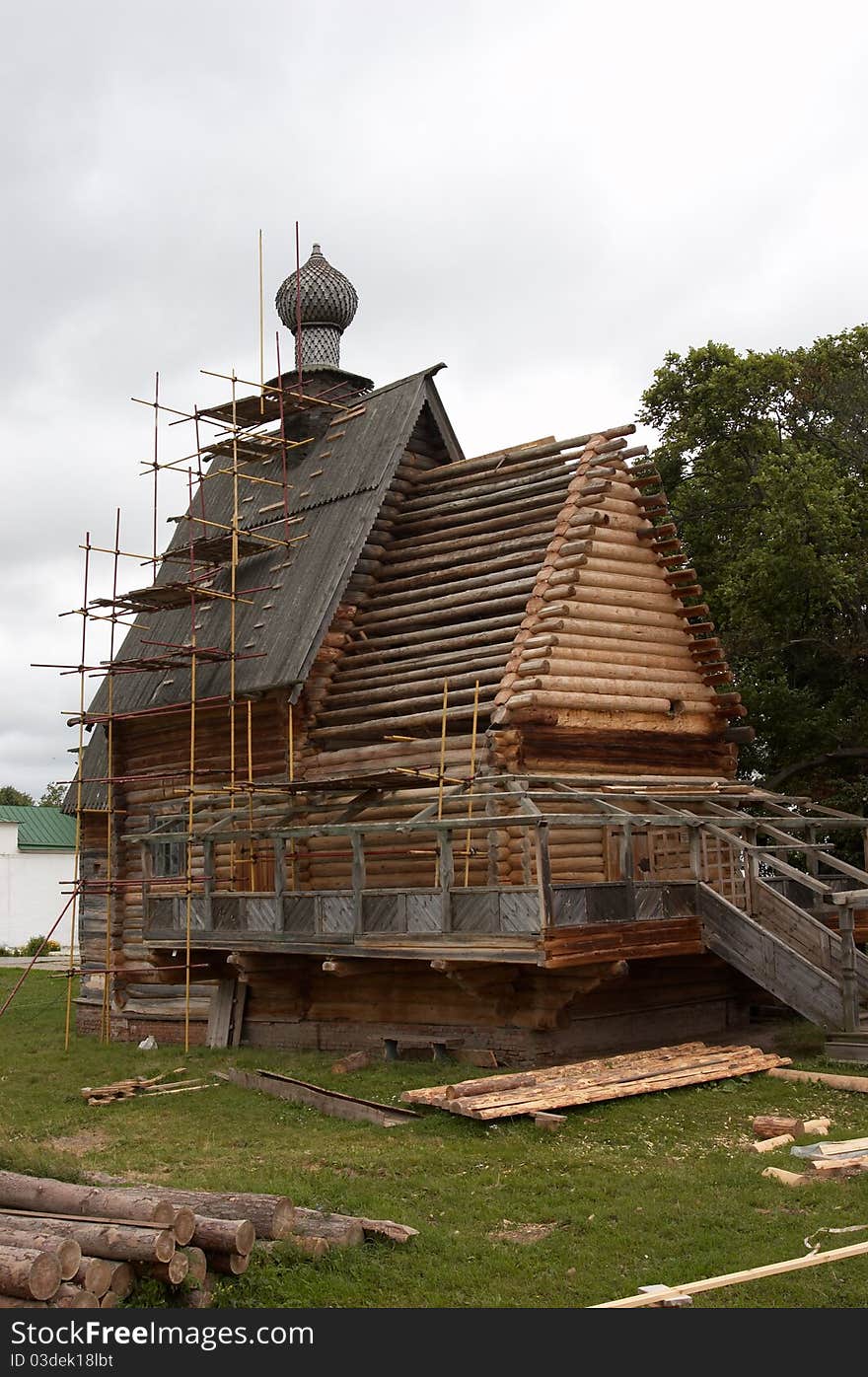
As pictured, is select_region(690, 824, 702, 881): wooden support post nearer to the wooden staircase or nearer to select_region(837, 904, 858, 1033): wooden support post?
the wooden staircase

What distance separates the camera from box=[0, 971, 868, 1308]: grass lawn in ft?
31.6

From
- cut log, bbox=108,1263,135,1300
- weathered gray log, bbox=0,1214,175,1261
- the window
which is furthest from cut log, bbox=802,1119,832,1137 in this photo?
the window

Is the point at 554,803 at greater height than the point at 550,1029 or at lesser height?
greater

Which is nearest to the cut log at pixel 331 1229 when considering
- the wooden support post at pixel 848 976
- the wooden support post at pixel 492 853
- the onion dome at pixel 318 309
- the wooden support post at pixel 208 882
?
the wooden support post at pixel 848 976

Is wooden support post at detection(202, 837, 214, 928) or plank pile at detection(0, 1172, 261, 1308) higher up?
wooden support post at detection(202, 837, 214, 928)

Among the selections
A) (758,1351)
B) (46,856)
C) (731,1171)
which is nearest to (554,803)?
(731,1171)

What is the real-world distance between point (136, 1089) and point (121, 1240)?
35.6 feet

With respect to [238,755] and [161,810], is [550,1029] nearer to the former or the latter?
[238,755]

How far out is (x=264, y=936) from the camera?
20531mm

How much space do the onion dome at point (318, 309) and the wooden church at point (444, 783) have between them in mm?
4208

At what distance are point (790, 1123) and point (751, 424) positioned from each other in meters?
22.8

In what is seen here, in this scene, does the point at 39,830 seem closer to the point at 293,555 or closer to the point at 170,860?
the point at 170,860

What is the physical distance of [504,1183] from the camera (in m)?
12.3

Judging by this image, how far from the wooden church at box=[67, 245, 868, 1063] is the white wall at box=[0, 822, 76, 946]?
3057 centimetres
